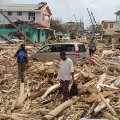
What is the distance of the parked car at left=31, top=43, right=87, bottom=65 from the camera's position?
72.4 feet

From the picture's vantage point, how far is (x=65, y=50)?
22.9 meters

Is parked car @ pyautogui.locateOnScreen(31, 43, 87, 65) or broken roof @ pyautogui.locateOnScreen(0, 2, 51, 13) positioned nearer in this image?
parked car @ pyautogui.locateOnScreen(31, 43, 87, 65)

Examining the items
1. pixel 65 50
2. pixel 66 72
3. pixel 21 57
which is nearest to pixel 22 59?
pixel 21 57

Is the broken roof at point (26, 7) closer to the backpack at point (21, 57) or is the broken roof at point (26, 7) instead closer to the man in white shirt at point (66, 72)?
the backpack at point (21, 57)

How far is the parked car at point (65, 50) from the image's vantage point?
2208 cm

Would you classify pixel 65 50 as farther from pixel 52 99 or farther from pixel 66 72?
pixel 66 72

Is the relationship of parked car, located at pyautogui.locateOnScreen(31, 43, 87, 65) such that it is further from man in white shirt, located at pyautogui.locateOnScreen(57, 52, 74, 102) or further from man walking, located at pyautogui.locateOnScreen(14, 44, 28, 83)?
man in white shirt, located at pyautogui.locateOnScreen(57, 52, 74, 102)

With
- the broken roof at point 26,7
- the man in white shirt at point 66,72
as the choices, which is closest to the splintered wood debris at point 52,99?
the man in white shirt at point 66,72

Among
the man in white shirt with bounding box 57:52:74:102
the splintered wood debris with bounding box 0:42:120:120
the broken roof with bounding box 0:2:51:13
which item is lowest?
the splintered wood debris with bounding box 0:42:120:120

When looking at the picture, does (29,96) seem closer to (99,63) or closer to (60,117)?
(60,117)

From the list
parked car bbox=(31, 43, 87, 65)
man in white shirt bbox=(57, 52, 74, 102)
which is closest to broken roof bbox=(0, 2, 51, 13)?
parked car bbox=(31, 43, 87, 65)

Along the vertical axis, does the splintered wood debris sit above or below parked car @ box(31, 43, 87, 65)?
below

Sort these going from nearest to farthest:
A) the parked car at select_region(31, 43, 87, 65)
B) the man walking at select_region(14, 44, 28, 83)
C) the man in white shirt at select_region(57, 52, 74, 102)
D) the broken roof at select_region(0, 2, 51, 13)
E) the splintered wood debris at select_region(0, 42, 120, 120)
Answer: the splintered wood debris at select_region(0, 42, 120, 120)
the man in white shirt at select_region(57, 52, 74, 102)
the man walking at select_region(14, 44, 28, 83)
the parked car at select_region(31, 43, 87, 65)
the broken roof at select_region(0, 2, 51, 13)

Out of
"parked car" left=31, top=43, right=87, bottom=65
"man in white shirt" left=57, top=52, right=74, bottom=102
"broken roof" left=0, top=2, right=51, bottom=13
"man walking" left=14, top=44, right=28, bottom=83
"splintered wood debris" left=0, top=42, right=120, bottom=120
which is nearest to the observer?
"splintered wood debris" left=0, top=42, right=120, bottom=120
